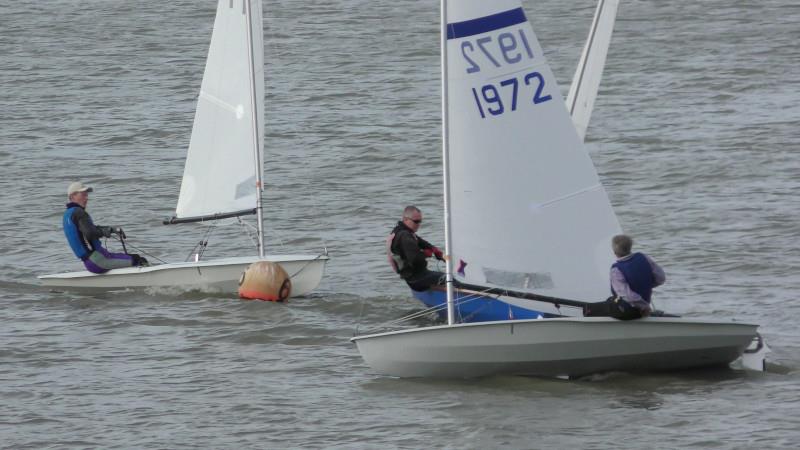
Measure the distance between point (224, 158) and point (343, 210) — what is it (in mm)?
4079

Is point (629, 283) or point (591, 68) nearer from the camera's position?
point (629, 283)

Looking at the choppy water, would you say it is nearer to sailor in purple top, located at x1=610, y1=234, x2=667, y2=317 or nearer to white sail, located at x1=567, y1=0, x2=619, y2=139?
sailor in purple top, located at x1=610, y1=234, x2=667, y2=317

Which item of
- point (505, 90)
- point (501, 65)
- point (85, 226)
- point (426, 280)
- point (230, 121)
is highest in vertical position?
point (501, 65)

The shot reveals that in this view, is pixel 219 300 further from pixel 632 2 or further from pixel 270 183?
pixel 632 2

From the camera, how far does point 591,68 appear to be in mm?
13727

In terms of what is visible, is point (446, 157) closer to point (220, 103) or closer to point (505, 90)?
point (505, 90)

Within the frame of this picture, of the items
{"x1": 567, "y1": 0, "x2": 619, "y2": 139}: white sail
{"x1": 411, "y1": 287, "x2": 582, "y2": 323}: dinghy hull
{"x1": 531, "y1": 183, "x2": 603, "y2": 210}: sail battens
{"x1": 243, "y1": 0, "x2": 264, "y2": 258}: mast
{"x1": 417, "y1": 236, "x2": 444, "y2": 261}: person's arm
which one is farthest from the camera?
{"x1": 243, "y1": 0, "x2": 264, "y2": 258}: mast

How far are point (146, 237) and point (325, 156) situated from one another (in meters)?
5.02

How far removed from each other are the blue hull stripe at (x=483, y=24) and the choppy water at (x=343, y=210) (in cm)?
282

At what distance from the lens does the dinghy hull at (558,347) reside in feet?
38.9

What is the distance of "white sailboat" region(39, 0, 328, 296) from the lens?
15.9 metres

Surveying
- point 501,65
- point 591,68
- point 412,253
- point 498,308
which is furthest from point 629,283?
point 412,253

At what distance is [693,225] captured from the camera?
1900cm

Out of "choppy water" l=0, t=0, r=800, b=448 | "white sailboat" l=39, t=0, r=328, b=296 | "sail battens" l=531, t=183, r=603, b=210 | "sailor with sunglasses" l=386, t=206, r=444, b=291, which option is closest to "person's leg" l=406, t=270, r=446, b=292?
"sailor with sunglasses" l=386, t=206, r=444, b=291
